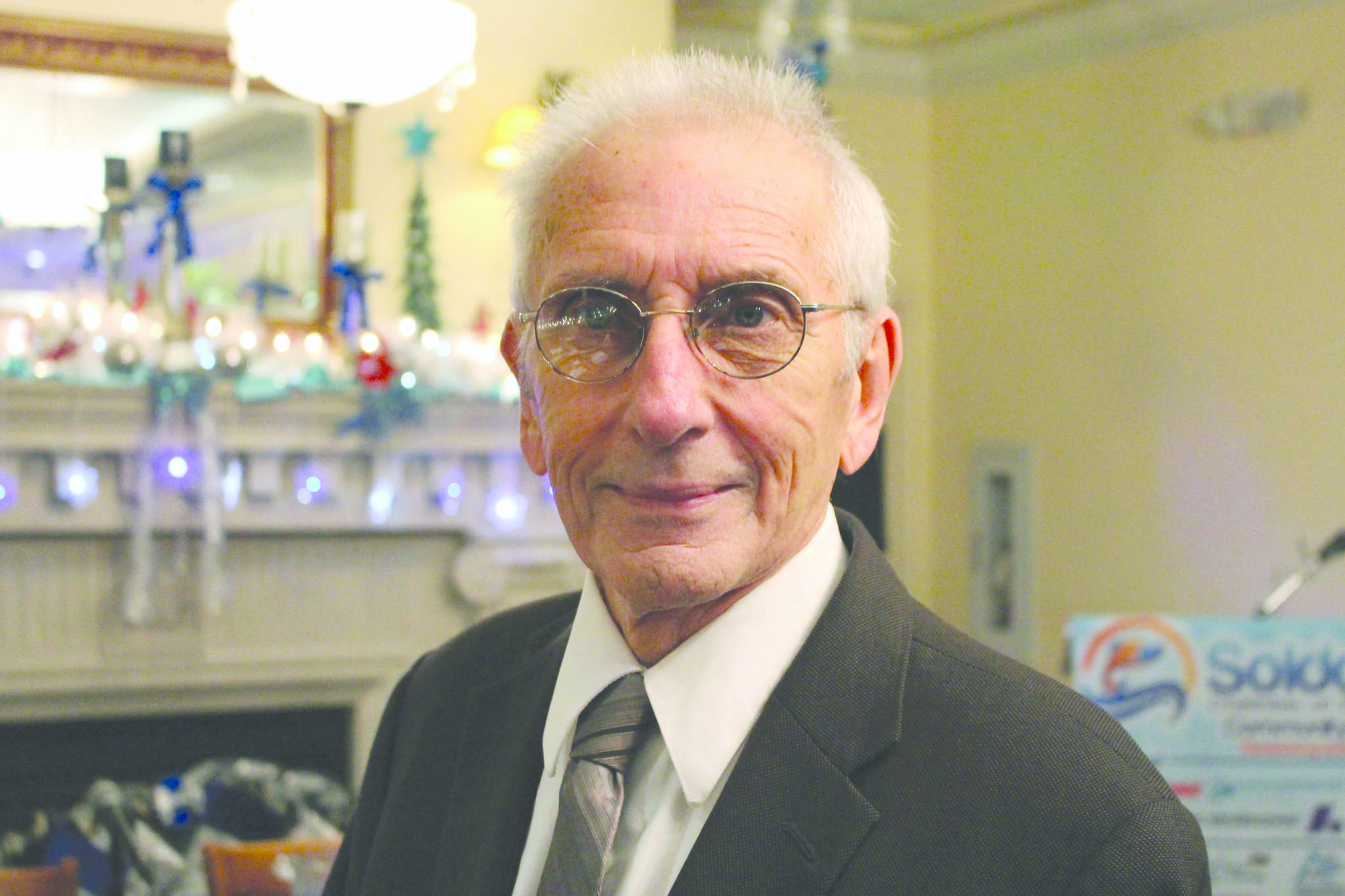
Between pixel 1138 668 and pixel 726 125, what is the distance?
2.08 metres

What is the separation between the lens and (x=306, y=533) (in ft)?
11.6

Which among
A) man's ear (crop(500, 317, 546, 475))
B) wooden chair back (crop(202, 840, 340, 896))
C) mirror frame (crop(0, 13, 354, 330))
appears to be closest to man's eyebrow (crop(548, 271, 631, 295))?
man's ear (crop(500, 317, 546, 475))

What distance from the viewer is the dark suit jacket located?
0.78 metres

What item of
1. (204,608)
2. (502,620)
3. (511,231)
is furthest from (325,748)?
(511,231)

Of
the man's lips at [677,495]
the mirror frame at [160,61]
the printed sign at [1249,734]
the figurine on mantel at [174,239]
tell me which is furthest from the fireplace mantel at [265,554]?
the man's lips at [677,495]

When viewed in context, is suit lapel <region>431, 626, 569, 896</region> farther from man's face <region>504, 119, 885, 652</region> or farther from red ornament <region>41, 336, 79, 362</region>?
red ornament <region>41, 336, 79, 362</region>

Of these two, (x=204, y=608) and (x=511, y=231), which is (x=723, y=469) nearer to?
(x=511, y=231)

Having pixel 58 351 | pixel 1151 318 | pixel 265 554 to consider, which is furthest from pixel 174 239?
pixel 1151 318

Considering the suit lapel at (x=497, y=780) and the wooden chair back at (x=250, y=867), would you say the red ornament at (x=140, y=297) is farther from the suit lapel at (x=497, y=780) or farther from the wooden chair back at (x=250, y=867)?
the suit lapel at (x=497, y=780)

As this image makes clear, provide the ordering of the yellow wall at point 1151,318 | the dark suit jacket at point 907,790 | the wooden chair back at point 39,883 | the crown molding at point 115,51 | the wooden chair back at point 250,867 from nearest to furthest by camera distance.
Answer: the dark suit jacket at point 907,790 < the wooden chair back at point 250,867 < the wooden chair back at point 39,883 < the crown molding at point 115,51 < the yellow wall at point 1151,318

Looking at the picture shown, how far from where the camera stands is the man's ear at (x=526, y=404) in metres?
1.04

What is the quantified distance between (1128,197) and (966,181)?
2.69ft

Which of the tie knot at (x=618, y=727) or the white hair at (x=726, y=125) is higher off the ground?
the white hair at (x=726, y=125)

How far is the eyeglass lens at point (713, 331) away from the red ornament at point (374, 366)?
8.46 feet
